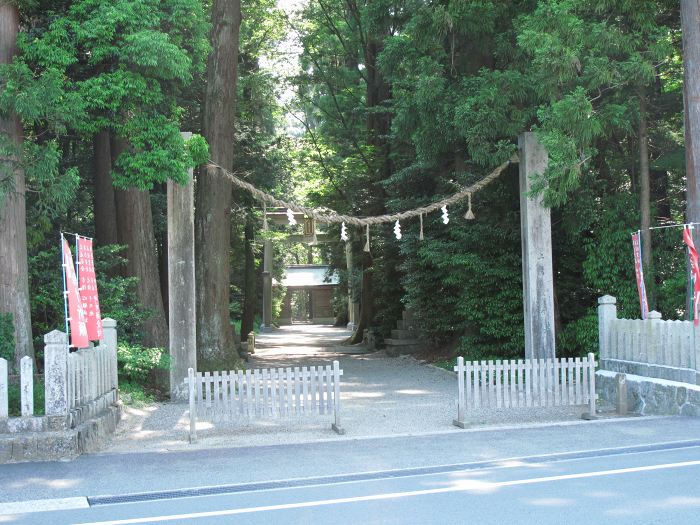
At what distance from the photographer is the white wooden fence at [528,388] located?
11.2 metres

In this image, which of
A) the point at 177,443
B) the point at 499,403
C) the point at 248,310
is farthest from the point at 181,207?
the point at 248,310

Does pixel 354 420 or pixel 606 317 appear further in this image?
pixel 606 317

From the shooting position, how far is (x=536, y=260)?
1461cm

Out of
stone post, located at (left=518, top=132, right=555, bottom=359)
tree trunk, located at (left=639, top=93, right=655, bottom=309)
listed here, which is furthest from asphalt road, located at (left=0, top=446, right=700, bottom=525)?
tree trunk, located at (left=639, top=93, right=655, bottom=309)

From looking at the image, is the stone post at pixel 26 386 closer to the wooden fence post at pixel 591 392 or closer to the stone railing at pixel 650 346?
the wooden fence post at pixel 591 392

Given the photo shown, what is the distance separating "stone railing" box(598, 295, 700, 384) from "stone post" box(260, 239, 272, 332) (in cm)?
3411

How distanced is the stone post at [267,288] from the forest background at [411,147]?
18.7 metres

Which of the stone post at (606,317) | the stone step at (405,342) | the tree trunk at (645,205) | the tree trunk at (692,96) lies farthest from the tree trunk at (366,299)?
the tree trunk at (692,96)

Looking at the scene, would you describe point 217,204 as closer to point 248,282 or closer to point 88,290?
point 88,290

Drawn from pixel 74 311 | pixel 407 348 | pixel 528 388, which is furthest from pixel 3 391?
pixel 407 348

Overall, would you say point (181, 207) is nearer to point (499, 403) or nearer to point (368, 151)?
point (499, 403)

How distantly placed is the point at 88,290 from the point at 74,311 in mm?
1003

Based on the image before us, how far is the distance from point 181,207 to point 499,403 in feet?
22.8

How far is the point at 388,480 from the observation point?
Answer: 7.94m
